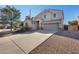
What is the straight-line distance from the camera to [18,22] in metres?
2.80

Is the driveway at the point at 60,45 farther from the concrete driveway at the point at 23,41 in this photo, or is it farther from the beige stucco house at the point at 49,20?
the beige stucco house at the point at 49,20

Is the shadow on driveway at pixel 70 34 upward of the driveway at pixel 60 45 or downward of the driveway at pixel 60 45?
upward

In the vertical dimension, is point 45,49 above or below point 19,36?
below

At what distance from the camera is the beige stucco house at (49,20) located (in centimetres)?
278

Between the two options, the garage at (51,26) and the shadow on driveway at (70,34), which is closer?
the shadow on driveway at (70,34)

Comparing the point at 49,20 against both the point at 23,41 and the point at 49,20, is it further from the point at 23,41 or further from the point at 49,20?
the point at 23,41

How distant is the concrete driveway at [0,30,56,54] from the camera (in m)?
2.61

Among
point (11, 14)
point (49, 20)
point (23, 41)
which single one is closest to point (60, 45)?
point (49, 20)

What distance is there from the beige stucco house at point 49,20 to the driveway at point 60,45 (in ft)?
0.70

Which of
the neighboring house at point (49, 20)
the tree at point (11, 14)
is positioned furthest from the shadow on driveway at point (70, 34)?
the tree at point (11, 14)
